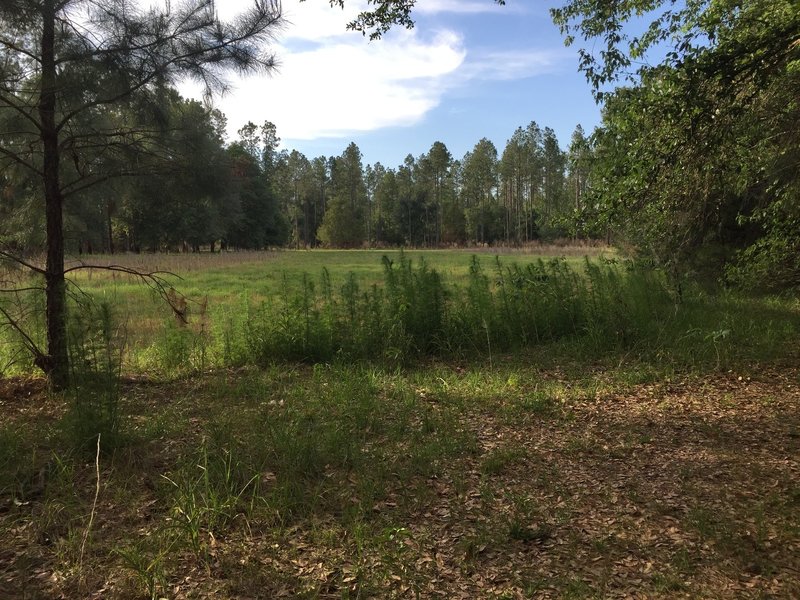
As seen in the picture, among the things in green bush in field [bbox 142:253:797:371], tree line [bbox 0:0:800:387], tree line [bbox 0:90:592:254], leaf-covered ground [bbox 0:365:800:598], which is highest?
tree line [bbox 0:90:592:254]

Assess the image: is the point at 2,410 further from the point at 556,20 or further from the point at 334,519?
the point at 556,20

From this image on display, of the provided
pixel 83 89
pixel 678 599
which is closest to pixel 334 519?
pixel 678 599

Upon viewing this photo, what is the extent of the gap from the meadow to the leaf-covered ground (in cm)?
2

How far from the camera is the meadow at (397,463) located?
2471 mm

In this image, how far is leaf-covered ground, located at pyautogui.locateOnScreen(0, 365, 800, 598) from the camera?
242 cm

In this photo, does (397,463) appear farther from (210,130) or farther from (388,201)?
(388,201)

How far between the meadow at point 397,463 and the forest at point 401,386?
2cm

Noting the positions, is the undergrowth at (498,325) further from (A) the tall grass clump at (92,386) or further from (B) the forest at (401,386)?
(A) the tall grass clump at (92,386)

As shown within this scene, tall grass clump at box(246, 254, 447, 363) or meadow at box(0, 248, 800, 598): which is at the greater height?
tall grass clump at box(246, 254, 447, 363)

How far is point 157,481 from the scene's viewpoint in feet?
10.7

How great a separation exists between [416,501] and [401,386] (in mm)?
2221

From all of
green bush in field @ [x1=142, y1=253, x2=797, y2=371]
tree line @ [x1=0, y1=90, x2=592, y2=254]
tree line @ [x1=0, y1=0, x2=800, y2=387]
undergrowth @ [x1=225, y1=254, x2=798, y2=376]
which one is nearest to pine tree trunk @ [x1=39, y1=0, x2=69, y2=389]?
tree line @ [x1=0, y1=0, x2=800, y2=387]

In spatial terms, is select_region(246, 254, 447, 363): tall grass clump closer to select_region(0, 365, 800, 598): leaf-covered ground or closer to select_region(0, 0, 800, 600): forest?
select_region(0, 0, 800, 600): forest

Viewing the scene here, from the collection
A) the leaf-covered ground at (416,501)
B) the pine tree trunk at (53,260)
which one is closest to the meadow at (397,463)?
the leaf-covered ground at (416,501)
